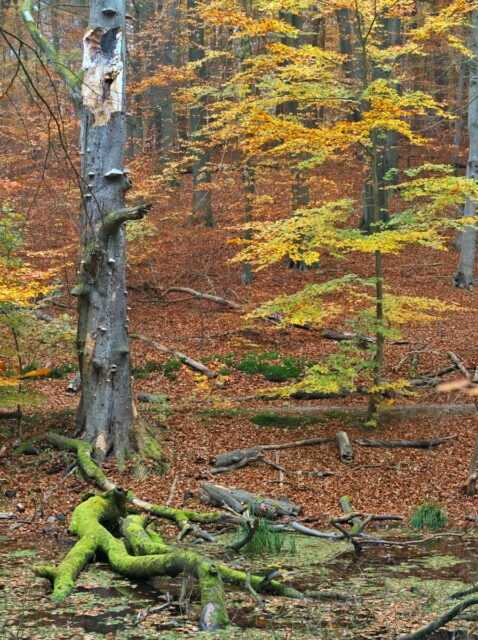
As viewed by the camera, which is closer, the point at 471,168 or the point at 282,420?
the point at 282,420

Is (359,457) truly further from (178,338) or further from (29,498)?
(178,338)

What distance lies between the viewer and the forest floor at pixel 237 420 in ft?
27.3

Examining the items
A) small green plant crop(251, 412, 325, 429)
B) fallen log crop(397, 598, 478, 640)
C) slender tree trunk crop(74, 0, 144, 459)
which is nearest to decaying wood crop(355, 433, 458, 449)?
small green plant crop(251, 412, 325, 429)

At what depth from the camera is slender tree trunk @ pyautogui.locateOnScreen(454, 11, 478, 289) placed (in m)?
17.4

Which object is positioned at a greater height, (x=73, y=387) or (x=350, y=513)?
(x=73, y=387)

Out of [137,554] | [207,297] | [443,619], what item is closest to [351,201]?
[137,554]

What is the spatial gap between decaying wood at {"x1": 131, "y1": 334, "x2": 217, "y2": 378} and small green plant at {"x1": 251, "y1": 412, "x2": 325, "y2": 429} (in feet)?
7.85

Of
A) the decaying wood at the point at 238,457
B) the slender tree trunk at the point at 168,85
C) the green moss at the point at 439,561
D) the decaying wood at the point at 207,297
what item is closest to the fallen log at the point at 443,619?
the green moss at the point at 439,561

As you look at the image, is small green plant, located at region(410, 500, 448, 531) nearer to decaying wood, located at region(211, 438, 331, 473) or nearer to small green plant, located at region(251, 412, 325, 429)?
decaying wood, located at region(211, 438, 331, 473)

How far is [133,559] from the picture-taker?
578 cm

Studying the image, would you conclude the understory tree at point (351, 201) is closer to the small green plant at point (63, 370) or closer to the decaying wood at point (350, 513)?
the decaying wood at point (350, 513)

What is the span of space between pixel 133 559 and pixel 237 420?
17.6 feet

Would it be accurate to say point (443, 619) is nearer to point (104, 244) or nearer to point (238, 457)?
point (238, 457)

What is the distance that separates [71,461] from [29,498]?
0.78 m
